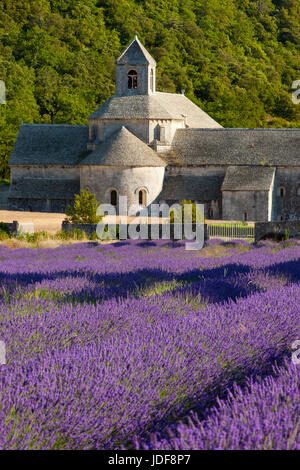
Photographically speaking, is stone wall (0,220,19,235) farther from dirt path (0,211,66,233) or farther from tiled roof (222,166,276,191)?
tiled roof (222,166,276,191)

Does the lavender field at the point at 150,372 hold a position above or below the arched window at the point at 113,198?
below

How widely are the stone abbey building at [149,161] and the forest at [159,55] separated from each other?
14013 mm

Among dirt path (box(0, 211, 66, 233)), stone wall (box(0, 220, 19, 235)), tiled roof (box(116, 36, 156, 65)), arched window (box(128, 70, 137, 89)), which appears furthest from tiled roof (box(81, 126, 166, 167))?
stone wall (box(0, 220, 19, 235))

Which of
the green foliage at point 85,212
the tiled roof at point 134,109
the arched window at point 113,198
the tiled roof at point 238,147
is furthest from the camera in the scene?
the tiled roof at point 134,109

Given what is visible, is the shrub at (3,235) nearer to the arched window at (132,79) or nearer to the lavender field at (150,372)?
the lavender field at (150,372)

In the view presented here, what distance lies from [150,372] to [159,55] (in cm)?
11397

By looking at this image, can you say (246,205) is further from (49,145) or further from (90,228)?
(90,228)

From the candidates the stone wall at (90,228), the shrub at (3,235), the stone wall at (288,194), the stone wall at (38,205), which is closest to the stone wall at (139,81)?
the stone wall at (38,205)

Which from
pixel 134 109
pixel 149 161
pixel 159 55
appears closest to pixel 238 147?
pixel 149 161

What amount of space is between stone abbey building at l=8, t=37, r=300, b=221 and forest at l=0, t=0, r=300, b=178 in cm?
1401

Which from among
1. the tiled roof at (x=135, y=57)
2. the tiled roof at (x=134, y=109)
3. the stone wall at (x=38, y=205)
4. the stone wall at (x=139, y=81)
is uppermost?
the tiled roof at (x=135, y=57)

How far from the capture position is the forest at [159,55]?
8025 centimetres

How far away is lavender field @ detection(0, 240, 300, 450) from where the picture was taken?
3660 millimetres

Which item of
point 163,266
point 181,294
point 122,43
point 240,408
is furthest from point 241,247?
point 122,43
